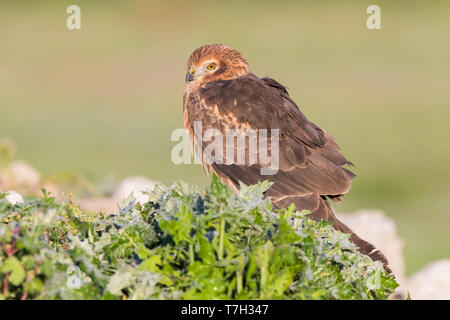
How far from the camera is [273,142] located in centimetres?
605

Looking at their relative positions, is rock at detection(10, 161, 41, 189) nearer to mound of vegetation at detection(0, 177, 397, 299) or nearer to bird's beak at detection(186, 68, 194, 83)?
bird's beak at detection(186, 68, 194, 83)

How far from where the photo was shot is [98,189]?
8781 millimetres

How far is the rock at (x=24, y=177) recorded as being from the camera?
313 inches

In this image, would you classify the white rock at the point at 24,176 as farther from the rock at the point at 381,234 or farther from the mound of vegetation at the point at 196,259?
the mound of vegetation at the point at 196,259

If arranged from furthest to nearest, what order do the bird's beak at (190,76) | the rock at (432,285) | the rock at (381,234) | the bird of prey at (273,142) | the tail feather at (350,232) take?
the rock at (381,234), the rock at (432,285), the bird's beak at (190,76), the bird of prey at (273,142), the tail feather at (350,232)

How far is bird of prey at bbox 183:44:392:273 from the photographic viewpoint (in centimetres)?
577

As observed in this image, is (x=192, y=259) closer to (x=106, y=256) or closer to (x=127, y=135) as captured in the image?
(x=106, y=256)

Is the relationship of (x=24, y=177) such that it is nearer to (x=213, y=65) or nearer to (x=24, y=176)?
(x=24, y=176)

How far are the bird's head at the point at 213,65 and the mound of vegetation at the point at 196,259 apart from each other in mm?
3290

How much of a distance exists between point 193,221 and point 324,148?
9.96ft

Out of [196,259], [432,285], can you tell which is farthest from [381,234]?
[196,259]

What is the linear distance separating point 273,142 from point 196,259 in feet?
9.39

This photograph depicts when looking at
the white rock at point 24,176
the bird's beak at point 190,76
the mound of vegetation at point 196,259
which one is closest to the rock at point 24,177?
the white rock at point 24,176
